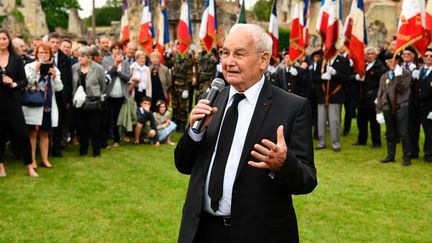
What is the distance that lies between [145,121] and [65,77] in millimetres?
2746

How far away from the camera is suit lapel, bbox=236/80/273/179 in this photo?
2910 mm

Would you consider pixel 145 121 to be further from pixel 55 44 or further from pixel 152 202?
pixel 152 202

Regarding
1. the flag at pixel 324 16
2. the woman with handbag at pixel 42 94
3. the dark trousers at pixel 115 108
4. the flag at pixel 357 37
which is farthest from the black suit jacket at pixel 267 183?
the flag at pixel 324 16

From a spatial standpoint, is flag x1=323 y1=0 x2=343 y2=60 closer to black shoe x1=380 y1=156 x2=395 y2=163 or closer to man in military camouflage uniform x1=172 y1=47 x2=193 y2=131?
black shoe x1=380 y1=156 x2=395 y2=163

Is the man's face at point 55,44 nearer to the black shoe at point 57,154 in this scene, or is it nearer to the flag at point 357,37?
the black shoe at point 57,154

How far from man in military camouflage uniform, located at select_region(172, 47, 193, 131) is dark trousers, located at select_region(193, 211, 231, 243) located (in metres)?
11.4

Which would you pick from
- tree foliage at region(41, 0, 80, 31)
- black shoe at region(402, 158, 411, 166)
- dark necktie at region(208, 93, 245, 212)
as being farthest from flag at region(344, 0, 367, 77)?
tree foliage at region(41, 0, 80, 31)

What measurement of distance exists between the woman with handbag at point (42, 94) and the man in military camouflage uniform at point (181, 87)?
5.13 meters

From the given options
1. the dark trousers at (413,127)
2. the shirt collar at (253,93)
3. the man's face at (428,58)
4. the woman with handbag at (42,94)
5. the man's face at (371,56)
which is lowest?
the dark trousers at (413,127)

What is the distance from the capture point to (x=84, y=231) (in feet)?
20.0

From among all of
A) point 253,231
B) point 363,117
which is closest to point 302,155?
point 253,231

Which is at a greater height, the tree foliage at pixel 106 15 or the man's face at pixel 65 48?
the tree foliage at pixel 106 15

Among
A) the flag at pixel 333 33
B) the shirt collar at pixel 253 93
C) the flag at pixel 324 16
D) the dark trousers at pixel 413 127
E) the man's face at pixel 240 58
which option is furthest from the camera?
the flag at pixel 324 16

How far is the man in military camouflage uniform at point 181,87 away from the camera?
569 inches
